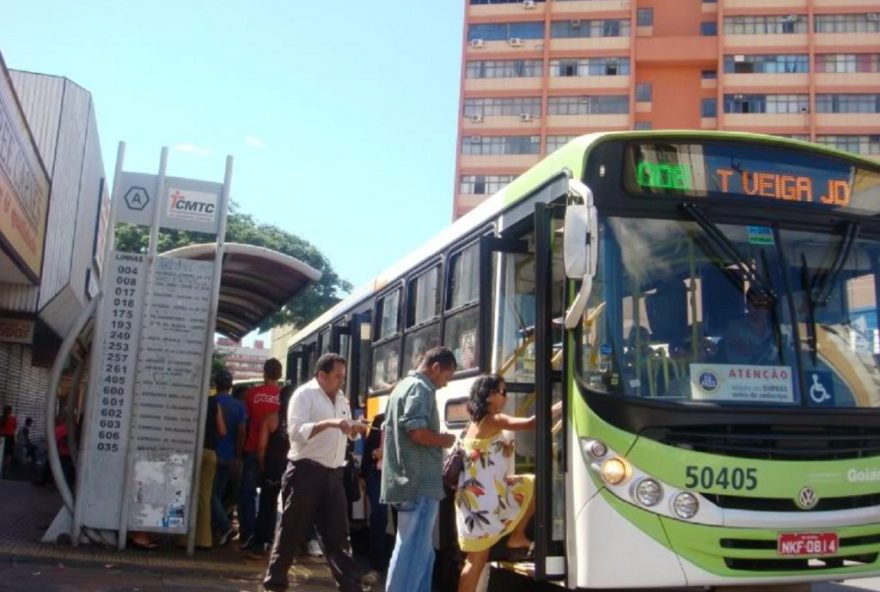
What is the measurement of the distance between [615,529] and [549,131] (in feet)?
175

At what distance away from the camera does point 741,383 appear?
623 centimetres

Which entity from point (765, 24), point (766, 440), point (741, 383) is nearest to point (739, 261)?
point (741, 383)

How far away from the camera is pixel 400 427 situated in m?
6.71

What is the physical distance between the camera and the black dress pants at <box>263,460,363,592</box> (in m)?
7.34

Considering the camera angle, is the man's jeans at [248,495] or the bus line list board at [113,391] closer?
the bus line list board at [113,391]

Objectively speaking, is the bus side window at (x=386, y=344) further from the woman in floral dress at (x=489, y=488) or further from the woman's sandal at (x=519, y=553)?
the woman's sandal at (x=519, y=553)

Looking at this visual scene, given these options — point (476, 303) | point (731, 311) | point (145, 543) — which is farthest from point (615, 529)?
point (145, 543)

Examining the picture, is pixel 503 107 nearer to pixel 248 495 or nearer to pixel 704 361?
pixel 248 495

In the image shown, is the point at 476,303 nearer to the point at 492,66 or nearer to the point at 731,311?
the point at 731,311

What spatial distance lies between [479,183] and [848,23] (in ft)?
69.4

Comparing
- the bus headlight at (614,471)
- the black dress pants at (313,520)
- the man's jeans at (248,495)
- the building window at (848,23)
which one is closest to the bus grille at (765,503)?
the bus headlight at (614,471)

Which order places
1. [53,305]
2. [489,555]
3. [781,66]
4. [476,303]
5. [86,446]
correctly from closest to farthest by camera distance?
[489,555]
[476,303]
[86,446]
[53,305]
[781,66]

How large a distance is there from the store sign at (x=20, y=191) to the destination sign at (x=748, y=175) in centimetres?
1098

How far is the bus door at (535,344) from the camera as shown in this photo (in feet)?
20.8
